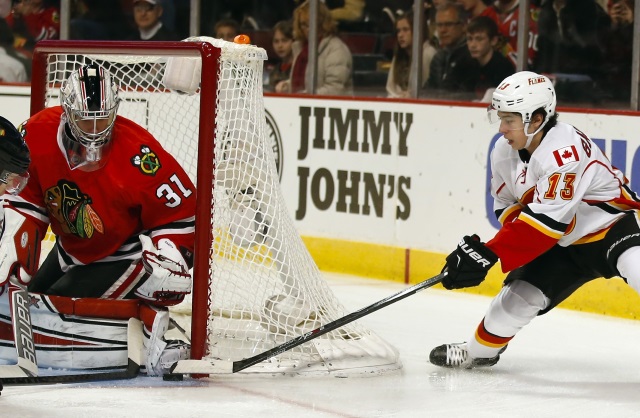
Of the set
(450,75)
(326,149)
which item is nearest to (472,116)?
(450,75)

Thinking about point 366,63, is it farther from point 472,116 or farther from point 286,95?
point 472,116

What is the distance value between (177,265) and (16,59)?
437 centimetres

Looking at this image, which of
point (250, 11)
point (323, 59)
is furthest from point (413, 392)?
point (250, 11)

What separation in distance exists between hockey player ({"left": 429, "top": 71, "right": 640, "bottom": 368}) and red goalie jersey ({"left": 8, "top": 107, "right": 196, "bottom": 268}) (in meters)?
0.79

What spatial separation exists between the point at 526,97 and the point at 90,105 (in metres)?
1.20

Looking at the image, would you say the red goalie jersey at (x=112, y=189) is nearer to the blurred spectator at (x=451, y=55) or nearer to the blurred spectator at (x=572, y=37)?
the blurred spectator at (x=572, y=37)

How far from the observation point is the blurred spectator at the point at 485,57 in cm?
556

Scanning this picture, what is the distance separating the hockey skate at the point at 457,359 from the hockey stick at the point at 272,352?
416mm

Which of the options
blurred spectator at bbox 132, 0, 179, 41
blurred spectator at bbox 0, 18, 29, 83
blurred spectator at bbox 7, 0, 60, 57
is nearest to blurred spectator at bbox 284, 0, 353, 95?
blurred spectator at bbox 132, 0, 179, 41

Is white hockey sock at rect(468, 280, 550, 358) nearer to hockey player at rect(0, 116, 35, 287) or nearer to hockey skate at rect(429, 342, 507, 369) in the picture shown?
hockey skate at rect(429, 342, 507, 369)

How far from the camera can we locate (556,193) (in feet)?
11.4

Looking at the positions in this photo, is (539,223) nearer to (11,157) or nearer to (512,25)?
(11,157)

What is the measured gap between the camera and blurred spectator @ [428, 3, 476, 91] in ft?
18.8

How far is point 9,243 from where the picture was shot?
3525mm
